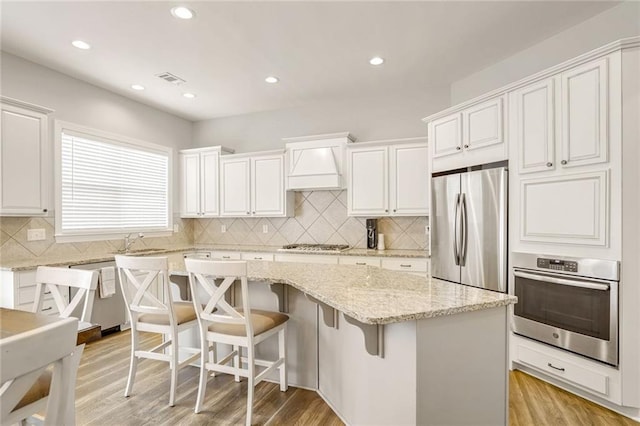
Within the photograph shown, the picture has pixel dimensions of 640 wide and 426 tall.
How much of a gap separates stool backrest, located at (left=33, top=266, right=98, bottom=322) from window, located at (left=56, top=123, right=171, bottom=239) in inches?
84.9

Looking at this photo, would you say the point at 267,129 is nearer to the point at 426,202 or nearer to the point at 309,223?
the point at 309,223

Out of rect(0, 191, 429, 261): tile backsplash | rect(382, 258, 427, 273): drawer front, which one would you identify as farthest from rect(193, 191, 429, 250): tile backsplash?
rect(382, 258, 427, 273): drawer front

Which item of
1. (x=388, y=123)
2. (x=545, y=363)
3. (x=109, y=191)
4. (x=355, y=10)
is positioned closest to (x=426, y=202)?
(x=388, y=123)

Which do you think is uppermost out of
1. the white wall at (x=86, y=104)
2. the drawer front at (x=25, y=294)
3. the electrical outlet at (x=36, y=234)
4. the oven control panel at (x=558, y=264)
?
the white wall at (x=86, y=104)

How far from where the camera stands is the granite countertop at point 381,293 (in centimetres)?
138

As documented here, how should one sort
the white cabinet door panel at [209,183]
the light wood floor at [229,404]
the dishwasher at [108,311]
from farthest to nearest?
the white cabinet door panel at [209,183] < the dishwasher at [108,311] < the light wood floor at [229,404]

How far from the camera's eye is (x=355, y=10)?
2.56 metres

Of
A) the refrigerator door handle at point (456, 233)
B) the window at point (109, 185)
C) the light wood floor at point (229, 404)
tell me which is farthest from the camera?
the window at point (109, 185)

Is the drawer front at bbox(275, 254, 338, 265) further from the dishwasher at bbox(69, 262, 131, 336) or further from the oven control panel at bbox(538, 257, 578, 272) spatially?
the oven control panel at bbox(538, 257, 578, 272)

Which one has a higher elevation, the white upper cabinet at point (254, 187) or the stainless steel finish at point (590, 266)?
the white upper cabinet at point (254, 187)

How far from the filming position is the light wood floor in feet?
6.87

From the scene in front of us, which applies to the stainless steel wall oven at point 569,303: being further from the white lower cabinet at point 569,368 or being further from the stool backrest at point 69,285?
the stool backrest at point 69,285

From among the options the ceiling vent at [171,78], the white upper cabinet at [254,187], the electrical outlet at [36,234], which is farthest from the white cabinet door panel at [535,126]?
the electrical outlet at [36,234]

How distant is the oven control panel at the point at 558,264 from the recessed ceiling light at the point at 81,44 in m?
4.21
